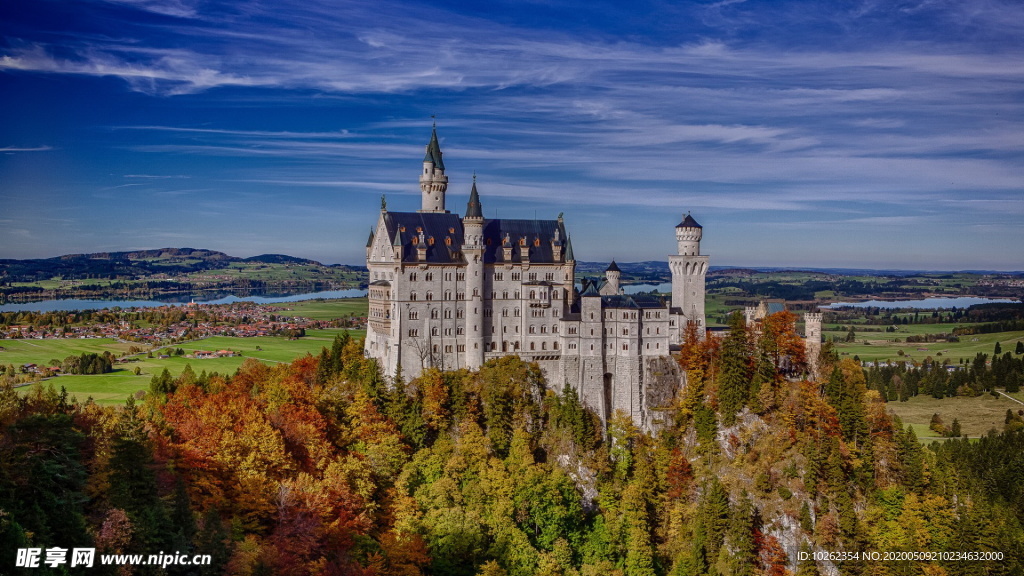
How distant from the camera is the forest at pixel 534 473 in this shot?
159 feet

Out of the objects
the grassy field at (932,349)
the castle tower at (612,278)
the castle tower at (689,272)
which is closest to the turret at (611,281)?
the castle tower at (612,278)

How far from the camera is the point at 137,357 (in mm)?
109312

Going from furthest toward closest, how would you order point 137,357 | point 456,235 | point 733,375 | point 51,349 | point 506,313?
point 51,349, point 137,357, point 506,313, point 456,235, point 733,375

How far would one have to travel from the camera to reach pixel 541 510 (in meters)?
61.4

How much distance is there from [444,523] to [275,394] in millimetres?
20493

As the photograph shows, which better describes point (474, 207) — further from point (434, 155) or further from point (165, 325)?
point (165, 325)

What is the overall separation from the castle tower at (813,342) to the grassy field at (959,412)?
4587 cm

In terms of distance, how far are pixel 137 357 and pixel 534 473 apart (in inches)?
2892

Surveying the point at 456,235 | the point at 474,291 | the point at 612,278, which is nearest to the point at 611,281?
the point at 612,278

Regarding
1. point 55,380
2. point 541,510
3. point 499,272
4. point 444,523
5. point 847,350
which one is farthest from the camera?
point 847,350

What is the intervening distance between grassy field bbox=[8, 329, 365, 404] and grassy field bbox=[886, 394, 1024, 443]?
100471 mm

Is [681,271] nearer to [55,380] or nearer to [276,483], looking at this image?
[276,483]

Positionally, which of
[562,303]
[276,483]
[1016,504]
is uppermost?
[562,303]

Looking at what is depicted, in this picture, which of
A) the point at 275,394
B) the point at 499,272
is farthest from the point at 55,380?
the point at 499,272
